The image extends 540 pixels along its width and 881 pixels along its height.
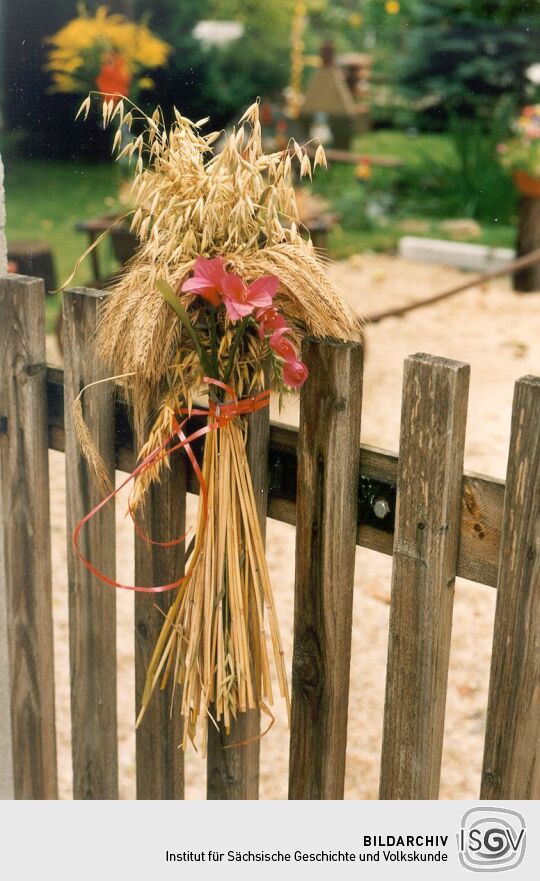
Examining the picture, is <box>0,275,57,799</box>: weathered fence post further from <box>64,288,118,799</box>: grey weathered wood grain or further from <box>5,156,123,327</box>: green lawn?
<box>5,156,123,327</box>: green lawn

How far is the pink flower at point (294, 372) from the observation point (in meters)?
1.23

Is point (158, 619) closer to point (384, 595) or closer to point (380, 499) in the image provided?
point (380, 499)

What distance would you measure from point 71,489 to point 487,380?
3984 millimetres

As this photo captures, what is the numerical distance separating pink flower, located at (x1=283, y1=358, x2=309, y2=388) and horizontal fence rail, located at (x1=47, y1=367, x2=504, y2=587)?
0.54ft

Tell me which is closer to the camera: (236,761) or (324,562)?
(324,562)

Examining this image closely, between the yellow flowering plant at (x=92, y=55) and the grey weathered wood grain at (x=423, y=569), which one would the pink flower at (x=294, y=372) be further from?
the yellow flowering plant at (x=92, y=55)

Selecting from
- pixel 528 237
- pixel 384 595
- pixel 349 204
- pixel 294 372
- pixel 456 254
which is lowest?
pixel 384 595

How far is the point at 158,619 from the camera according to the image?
5.31 feet

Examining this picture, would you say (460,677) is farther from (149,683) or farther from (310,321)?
(310,321)

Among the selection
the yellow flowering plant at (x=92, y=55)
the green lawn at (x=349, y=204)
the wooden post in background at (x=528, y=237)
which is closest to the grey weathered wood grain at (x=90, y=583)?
the yellow flowering plant at (x=92, y=55)

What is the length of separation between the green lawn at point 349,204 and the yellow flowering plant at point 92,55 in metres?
0.53

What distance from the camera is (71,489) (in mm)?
1685

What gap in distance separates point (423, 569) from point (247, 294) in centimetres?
42

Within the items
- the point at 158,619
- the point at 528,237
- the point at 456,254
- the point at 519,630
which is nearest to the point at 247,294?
the point at 519,630
